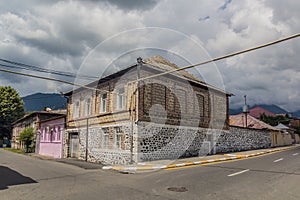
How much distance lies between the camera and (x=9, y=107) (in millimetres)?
46656

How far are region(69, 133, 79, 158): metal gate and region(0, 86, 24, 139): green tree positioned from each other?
1275 inches

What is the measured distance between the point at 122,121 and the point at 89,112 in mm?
5115

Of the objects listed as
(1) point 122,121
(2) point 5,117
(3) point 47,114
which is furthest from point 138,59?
(2) point 5,117

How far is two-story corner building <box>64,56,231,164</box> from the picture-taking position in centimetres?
1486

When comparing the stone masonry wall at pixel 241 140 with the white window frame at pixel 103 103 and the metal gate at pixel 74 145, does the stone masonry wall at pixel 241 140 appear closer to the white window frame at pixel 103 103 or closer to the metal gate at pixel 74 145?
the white window frame at pixel 103 103

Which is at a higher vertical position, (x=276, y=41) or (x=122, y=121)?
(x=276, y=41)

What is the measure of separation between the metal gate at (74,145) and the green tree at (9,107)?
32.4m

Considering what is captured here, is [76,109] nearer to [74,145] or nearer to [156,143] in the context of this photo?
[74,145]

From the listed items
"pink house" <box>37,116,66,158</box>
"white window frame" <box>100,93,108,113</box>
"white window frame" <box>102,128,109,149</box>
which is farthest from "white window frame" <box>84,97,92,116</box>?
"pink house" <box>37,116,66,158</box>

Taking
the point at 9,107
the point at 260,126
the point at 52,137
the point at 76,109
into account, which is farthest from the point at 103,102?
the point at 9,107

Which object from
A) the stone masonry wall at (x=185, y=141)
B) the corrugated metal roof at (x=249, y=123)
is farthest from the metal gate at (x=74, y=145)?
the corrugated metal roof at (x=249, y=123)

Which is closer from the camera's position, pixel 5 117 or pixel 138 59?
pixel 138 59

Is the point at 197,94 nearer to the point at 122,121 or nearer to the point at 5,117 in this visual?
the point at 122,121

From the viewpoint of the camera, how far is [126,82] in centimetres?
1606
